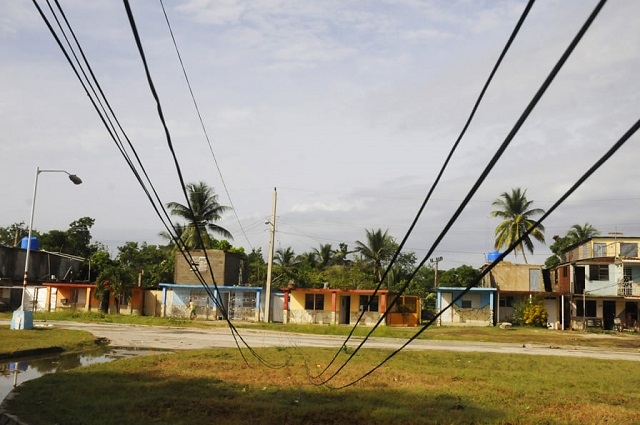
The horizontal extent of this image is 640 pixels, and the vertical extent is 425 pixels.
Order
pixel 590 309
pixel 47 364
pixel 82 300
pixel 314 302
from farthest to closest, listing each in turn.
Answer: pixel 82 300 < pixel 590 309 < pixel 314 302 < pixel 47 364

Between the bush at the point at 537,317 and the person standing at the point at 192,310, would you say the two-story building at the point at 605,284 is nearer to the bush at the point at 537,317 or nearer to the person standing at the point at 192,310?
the bush at the point at 537,317

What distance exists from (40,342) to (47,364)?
4726 millimetres

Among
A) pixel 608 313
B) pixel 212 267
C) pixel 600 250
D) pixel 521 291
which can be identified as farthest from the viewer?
pixel 521 291

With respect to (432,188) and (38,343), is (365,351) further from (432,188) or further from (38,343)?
(432,188)

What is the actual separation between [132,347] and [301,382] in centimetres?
1142

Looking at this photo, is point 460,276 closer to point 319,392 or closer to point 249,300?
point 249,300

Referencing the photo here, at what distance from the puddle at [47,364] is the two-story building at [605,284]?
37477 mm

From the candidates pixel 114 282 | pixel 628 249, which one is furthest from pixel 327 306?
pixel 628 249

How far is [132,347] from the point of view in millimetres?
24531

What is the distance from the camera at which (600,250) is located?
173ft

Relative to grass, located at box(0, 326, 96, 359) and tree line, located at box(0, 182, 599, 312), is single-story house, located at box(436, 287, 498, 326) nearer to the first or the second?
tree line, located at box(0, 182, 599, 312)

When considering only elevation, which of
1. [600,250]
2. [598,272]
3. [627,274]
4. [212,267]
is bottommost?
[212,267]

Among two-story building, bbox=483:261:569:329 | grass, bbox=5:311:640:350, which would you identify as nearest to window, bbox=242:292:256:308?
grass, bbox=5:311:640:350

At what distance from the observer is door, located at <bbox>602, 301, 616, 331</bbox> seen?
51594mm
